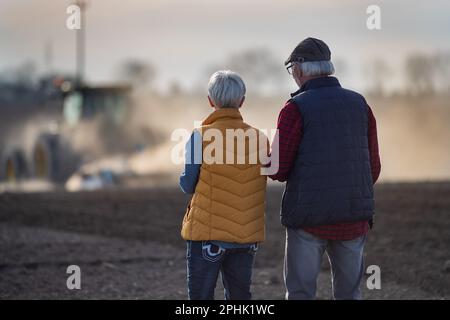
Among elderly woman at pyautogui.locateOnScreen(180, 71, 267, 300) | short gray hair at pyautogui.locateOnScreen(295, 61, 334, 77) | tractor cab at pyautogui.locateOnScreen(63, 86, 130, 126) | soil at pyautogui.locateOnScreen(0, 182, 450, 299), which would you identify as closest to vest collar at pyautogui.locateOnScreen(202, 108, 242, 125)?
elderly woman at pyautogui.locateOnScreen(180, 71, 267, 300)

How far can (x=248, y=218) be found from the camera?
18.6 feet

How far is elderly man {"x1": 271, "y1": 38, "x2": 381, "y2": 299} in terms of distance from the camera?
5.55 meters

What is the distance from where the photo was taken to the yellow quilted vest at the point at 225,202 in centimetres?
563

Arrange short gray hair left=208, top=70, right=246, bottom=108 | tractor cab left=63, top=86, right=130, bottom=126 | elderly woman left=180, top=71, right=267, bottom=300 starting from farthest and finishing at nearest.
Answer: tractor cab left=63, top=86, right=130, bottom=126
short gray hair left=208, top=70, right=246, bottom=108
elderly woman left=180, top=71, right=267, bottom=300

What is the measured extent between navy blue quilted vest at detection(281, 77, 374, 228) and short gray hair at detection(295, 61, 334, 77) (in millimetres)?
157

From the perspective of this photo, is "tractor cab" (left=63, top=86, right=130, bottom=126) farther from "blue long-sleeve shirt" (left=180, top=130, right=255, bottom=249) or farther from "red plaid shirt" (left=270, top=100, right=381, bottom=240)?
"red plaid shirt" (left=270, top=100, right=381, bottom=240)

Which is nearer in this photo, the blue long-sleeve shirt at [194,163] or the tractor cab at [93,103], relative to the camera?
the blue long-sleeve shirt at [194,163]

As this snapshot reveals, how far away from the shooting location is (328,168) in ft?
18.2

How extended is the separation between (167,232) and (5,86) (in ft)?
257

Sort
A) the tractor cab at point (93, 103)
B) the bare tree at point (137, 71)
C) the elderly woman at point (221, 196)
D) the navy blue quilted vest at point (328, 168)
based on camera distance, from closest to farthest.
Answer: the navy blue quilted vest at point (328, 168) < the elderly woman at point (221, 196) < the tractor cab at point (93, 103) < the bare tree at point (137, 71)

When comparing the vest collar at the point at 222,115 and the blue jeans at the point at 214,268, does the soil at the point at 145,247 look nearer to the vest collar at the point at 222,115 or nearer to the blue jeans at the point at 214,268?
the blue jeans at the point at 214,268

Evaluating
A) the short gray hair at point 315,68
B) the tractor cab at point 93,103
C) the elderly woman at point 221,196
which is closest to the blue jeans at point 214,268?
the elderly woman at point 221,196

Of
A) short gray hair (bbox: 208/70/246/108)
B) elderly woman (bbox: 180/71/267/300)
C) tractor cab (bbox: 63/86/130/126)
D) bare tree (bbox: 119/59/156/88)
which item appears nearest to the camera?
elderly woman (bbox: 180/71/267/300)

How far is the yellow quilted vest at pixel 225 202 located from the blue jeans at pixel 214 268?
11 cm
